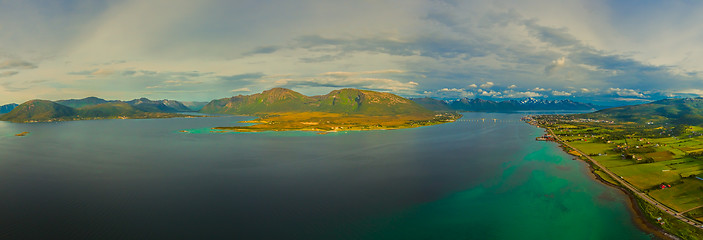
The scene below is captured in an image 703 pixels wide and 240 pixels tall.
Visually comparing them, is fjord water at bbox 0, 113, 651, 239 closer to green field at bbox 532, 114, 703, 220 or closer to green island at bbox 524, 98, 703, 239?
green island at bbox 524, 98, 703, 239

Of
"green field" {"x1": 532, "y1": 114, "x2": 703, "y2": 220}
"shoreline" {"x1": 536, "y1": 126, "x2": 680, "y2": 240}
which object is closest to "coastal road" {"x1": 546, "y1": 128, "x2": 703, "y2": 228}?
"green field" {"x1": 532, "y1": 114, "x2": 703, "y2": 220}

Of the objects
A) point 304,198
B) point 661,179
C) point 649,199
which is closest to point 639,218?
point 649,199

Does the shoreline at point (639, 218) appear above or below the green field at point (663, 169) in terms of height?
below

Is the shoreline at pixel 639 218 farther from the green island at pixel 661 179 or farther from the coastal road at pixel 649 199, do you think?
the coastal road at pixel 649 199

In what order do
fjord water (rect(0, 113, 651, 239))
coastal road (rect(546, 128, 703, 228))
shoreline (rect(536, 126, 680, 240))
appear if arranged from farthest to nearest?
coastal road (rect(546, 128, 703, 228)) < shoreline (rect(536, 126, 680, 240)) < fjord water (rect(0, 113, 651, 239))

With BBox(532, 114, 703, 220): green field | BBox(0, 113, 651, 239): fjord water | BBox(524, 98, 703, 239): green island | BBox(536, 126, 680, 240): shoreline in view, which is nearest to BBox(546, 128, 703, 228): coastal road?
BBox(524, 98, 703, 239): green island

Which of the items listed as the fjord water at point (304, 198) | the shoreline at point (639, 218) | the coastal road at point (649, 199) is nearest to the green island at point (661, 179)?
the coastal road at point (649, 199)

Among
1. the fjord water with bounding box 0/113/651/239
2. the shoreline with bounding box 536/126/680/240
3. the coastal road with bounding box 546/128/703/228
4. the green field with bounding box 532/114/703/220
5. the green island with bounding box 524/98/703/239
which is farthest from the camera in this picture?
the green field with bounding box 532/114/703/220

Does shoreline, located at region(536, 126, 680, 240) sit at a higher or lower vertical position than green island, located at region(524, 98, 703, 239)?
lower

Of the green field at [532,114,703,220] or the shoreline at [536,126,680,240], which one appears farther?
the green field at [532,114,703,220]

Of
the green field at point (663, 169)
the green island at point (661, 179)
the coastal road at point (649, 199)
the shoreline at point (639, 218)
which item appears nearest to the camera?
the shoreline at point (639, 218)
